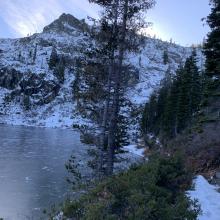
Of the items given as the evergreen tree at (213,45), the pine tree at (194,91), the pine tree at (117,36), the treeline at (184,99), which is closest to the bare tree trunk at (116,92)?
the pine tree at (117,36)

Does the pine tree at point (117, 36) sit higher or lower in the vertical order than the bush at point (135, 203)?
higher

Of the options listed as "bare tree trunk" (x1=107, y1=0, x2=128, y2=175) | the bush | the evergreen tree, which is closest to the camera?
the bush

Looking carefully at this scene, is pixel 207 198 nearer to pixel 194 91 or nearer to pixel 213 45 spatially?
pixel 213 45

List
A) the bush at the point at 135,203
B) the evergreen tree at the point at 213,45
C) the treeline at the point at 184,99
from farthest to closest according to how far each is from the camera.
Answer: the treeline at the point at 184,99, the evergreen tree at the point at 213,45, the bush at the point at 135,203

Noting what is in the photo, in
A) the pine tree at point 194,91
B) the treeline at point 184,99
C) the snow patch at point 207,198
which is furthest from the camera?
the pine tree at point 194,91

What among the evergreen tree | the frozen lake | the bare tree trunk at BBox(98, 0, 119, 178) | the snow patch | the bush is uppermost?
the evergreen tree

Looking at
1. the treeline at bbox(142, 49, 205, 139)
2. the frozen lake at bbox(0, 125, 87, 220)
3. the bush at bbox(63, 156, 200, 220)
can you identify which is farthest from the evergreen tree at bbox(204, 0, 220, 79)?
the treeline at bbox(142, 49, 205, 139)

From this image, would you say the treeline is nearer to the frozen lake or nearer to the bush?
the frozen lake

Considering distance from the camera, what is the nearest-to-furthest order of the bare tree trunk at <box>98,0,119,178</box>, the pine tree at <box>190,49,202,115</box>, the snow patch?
1. the snow patch
2. the bare tree trunk at <box>98,0,119,178</box>
3. the pine tree at <box>190,49,202,115</box>

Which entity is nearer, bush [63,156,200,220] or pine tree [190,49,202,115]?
bush [63,156,200,220]

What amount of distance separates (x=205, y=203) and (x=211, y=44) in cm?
1585

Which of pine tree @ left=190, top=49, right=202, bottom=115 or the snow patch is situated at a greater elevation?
pine tree @ left=190, top=49, right=202, bottom=115

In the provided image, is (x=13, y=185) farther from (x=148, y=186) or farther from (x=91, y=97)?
(x=148, y=186)

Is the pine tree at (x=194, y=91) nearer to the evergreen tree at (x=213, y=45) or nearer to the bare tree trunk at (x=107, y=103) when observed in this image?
the evergreen tree at (x=213, y=45)
